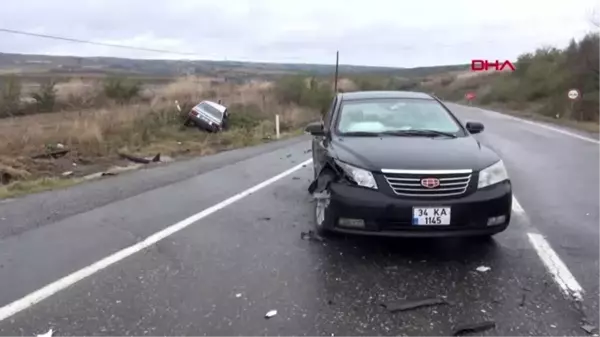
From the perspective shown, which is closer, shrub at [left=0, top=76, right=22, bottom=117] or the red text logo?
shrub at [left=0, top=76, right=22, bottom=117]

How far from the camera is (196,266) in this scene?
515 cm

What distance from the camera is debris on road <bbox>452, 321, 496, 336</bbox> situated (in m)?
3.78

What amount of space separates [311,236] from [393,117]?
1888 mm

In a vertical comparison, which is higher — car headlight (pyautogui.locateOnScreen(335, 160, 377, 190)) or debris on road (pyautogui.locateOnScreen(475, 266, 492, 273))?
car headlight (pyautogui.locateOnScreen(335, 160, 377, 190))

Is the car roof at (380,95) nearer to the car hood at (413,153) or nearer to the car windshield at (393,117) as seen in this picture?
the car windshield at (393,117)

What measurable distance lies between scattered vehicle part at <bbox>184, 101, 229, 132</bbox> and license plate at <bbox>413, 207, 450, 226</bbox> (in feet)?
75.1

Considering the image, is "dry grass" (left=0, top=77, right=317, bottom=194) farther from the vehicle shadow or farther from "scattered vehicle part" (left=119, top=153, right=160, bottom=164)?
the vehicle shadow

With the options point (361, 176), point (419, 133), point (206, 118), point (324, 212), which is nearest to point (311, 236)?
point (324, 212)

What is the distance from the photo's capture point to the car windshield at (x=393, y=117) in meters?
6.85

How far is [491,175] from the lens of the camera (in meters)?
5.38

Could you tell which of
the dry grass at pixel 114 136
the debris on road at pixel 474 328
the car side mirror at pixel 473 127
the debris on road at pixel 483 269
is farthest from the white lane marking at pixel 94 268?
the dry grass at pixel 114 136

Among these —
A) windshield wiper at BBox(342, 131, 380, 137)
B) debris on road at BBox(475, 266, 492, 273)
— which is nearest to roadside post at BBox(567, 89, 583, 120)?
windshield wiper at BBox(342, 131, 380, 137)

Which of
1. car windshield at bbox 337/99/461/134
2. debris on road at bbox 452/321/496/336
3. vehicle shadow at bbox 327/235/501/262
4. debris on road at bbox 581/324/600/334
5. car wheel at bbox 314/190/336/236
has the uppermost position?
car windshield at bbox 337/99/461/134

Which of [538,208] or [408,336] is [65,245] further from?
[538,208]
